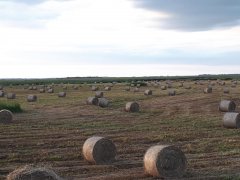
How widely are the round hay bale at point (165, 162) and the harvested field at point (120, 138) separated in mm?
276

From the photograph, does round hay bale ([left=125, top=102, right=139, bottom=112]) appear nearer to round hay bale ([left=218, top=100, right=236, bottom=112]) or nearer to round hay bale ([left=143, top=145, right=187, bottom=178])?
round hay bale ([left=218, top=100, right=236, bottom=112])

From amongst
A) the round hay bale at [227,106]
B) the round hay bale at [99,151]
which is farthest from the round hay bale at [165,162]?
the round hay bale at [227,106]

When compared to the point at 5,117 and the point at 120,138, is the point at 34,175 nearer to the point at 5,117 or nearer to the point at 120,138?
the point at 120,138

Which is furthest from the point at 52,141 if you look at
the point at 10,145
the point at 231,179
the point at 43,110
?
the point at 43,110

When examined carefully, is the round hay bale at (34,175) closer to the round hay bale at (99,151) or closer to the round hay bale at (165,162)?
the round hay bale at (165,162)

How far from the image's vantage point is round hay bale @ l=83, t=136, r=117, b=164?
16.9 m

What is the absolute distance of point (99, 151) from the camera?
669 inches

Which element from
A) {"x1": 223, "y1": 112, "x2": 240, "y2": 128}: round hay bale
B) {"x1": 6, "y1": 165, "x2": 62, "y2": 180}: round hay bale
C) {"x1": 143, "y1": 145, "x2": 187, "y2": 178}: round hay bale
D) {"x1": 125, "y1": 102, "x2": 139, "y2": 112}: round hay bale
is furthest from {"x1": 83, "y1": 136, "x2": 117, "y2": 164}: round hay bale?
{"x1": 125, "y1": 102, "x2": 139, "y2": 112}: round hay bale

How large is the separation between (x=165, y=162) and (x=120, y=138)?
24.2 feet

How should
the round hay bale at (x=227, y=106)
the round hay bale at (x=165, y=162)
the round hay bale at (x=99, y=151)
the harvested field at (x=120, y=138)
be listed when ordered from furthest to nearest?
1. the round hay bale at (x=227, y=106)
2. the round hay bale at (x=99, y=151)
3. the harvested field at (x=120, y=138)
4. the round hay bale at (x=165, y=162)

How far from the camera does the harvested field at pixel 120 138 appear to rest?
619 inches

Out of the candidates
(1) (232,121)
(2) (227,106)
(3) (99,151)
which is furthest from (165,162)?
(2) (227,106)

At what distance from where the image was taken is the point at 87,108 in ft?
126

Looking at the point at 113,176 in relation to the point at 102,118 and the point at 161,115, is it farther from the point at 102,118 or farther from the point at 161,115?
the point at 161,115
